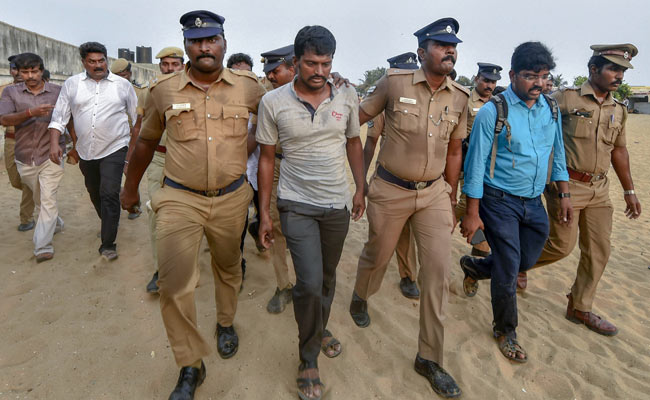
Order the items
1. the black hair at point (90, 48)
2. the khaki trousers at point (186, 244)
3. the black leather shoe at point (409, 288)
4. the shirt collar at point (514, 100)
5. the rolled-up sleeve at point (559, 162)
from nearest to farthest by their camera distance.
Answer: the khaki trousers at point (186, 244) → the shirt collar at point (514, 100) → the rolled-up sleeve at point (559, 162) → the black leather shoe at point (409, 288) → the black hair at point (90, 48)

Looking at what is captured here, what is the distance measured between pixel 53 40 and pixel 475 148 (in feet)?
39.4

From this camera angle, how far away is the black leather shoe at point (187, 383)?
8.35 feet

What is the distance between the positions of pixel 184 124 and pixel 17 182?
13.4ft

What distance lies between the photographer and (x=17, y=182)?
207 inches

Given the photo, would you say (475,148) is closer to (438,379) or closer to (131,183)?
(438,379)

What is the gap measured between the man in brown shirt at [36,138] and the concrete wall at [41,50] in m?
5.26

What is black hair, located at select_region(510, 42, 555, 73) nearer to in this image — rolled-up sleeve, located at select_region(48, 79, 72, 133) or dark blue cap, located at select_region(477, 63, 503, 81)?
dark blue cap, located at select_region(477, 63, 503, 81)

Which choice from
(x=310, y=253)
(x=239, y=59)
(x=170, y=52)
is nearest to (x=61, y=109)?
(x=170, y=52)

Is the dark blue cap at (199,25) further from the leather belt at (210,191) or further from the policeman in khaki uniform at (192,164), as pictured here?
the leather belt at (210,191)

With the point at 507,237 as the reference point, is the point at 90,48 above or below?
above

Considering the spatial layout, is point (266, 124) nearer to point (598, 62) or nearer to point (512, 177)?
point (512, 177)

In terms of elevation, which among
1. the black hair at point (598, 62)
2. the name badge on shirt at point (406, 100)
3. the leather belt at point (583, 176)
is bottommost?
the leather belt at point (583, 176)

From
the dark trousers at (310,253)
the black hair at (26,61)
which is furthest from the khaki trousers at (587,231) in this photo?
the black hair at (26,61)

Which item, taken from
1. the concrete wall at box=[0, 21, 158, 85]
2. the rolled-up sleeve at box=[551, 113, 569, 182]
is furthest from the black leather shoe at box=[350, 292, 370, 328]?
the concrete wall at box=[0, 21, 158, 85]
